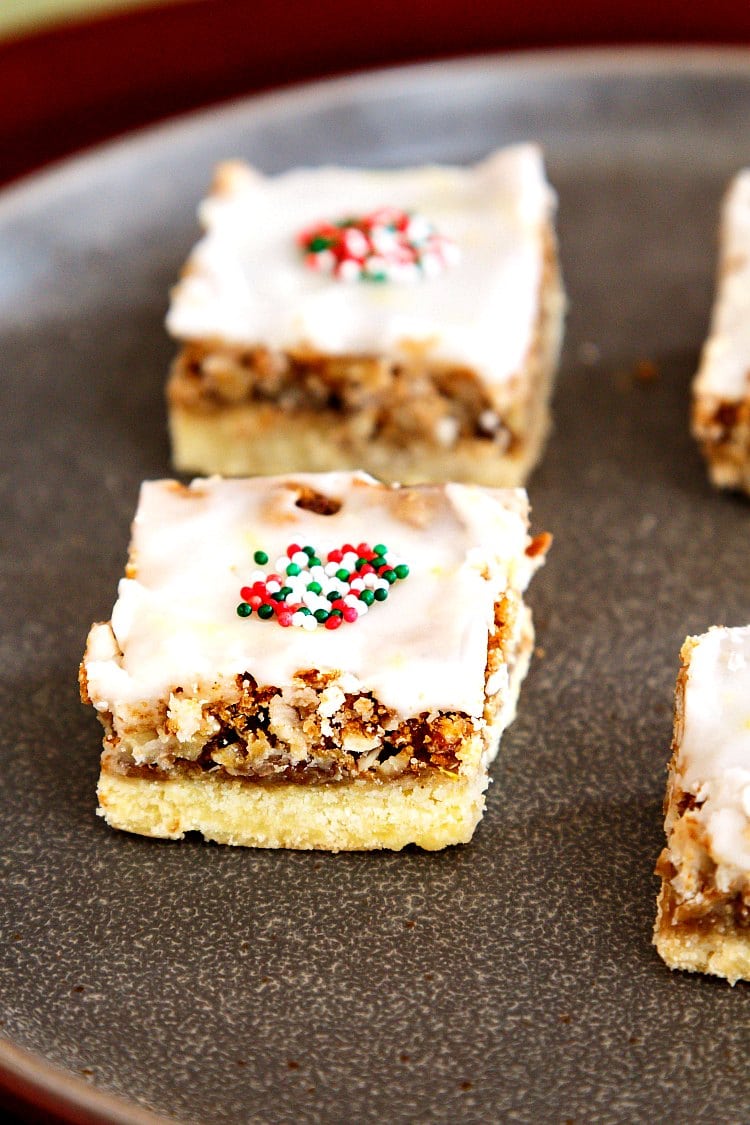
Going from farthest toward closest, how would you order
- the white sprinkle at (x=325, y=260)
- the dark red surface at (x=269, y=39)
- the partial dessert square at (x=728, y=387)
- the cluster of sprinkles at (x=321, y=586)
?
1. the dark red surface at (x=269, y=39)
2. the white sprinkle at (x=325, y=260)
3. the partial dessert square at (x=728, y=387)
4. the cluster of sprinkles at (x=321, y=586)

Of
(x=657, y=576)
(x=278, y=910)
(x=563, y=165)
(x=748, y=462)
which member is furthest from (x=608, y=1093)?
(x=563, y=165)

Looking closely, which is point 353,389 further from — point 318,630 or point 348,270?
point 318,630

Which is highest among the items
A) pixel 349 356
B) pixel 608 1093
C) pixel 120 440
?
pixel 349 356

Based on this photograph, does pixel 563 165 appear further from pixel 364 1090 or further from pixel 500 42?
pixel 364 1090

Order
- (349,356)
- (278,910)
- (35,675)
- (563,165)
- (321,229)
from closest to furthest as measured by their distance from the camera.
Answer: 1. (278,910)
2. (35,675)
3. (349,356)
4. (321,229)
5. (563,165)

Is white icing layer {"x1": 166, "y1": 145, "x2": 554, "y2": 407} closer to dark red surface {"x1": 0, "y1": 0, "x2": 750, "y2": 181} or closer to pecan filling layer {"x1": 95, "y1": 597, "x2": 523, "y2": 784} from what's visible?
pecan filling layer {"x1": 95, "y1": 597, "x2": 523, "y2": 784}

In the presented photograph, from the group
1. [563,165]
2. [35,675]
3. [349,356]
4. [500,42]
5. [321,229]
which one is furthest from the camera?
[500,42]

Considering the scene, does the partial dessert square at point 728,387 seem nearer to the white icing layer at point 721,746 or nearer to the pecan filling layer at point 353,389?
the pecan filling layer at point 353,389

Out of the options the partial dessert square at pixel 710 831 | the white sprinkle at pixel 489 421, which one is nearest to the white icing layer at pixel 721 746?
the partial dessert square at pixel 710 831
